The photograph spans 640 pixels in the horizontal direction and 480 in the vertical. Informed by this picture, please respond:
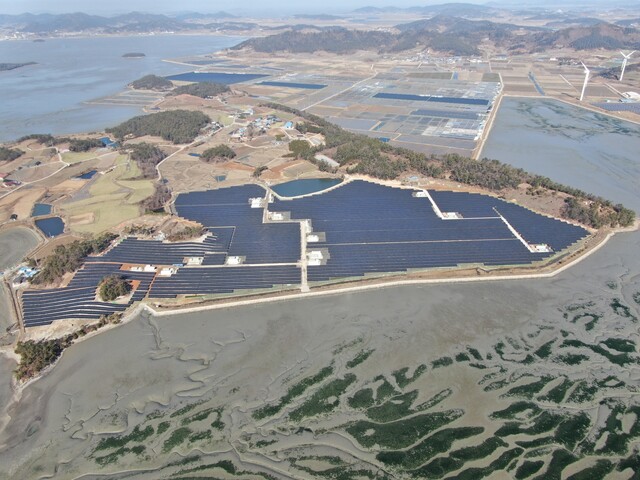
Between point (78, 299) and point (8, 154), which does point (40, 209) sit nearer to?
point (78, 299)

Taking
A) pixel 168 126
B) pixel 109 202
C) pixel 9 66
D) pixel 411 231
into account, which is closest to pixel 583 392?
pixel 411 231

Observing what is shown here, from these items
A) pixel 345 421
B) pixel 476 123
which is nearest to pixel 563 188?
pixel 476 123

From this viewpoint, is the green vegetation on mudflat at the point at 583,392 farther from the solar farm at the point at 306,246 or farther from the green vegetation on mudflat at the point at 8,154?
the green vegetation on mudflat at the point at 8,154

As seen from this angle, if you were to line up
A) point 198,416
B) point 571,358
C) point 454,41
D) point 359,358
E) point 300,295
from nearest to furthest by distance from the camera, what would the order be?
1. point 198,416
2. point 571,358
3. point 359,358
4. point 300,295
5. point 454,41

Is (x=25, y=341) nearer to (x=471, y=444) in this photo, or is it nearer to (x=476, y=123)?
(x=471, y=444)

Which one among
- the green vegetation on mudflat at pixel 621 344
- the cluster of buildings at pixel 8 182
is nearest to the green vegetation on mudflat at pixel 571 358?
the green vegetation on mudflat at pixel 621 344

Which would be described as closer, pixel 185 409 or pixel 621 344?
pixel 185 409
